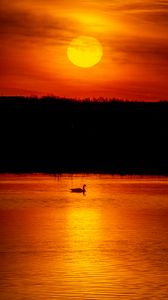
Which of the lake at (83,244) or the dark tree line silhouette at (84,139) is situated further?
the dark tree line silhouette at (84,139)

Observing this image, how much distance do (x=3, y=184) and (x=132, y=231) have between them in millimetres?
22583

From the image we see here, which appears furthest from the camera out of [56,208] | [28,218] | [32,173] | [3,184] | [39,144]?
[39,144]

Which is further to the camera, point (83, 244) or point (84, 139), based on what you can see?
point (84, 139)

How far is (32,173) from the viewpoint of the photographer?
63.2 m

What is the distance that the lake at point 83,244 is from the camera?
19969mm

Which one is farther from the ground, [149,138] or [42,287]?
[149,138]

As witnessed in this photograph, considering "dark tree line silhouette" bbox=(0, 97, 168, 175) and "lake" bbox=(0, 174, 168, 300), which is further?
"dark tree line silhouette" bbox=(0, 97, 168, 175)

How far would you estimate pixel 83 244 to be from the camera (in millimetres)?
26688

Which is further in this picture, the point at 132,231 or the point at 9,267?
the point at 132,231

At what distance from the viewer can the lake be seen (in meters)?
20.0

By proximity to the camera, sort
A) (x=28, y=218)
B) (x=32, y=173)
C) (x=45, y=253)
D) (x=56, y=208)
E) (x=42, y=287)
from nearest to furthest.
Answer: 1. (x=42, y=287)
2. (x=45, y=253)
3. (x=28, y=218)
4. (x=56, y=208)
5. (x=32, y=173)

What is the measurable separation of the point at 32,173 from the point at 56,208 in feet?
81.6

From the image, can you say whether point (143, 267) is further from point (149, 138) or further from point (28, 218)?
point (149, 138)

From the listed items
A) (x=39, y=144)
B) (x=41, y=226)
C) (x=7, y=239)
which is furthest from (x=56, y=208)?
(x=39, y=144)
